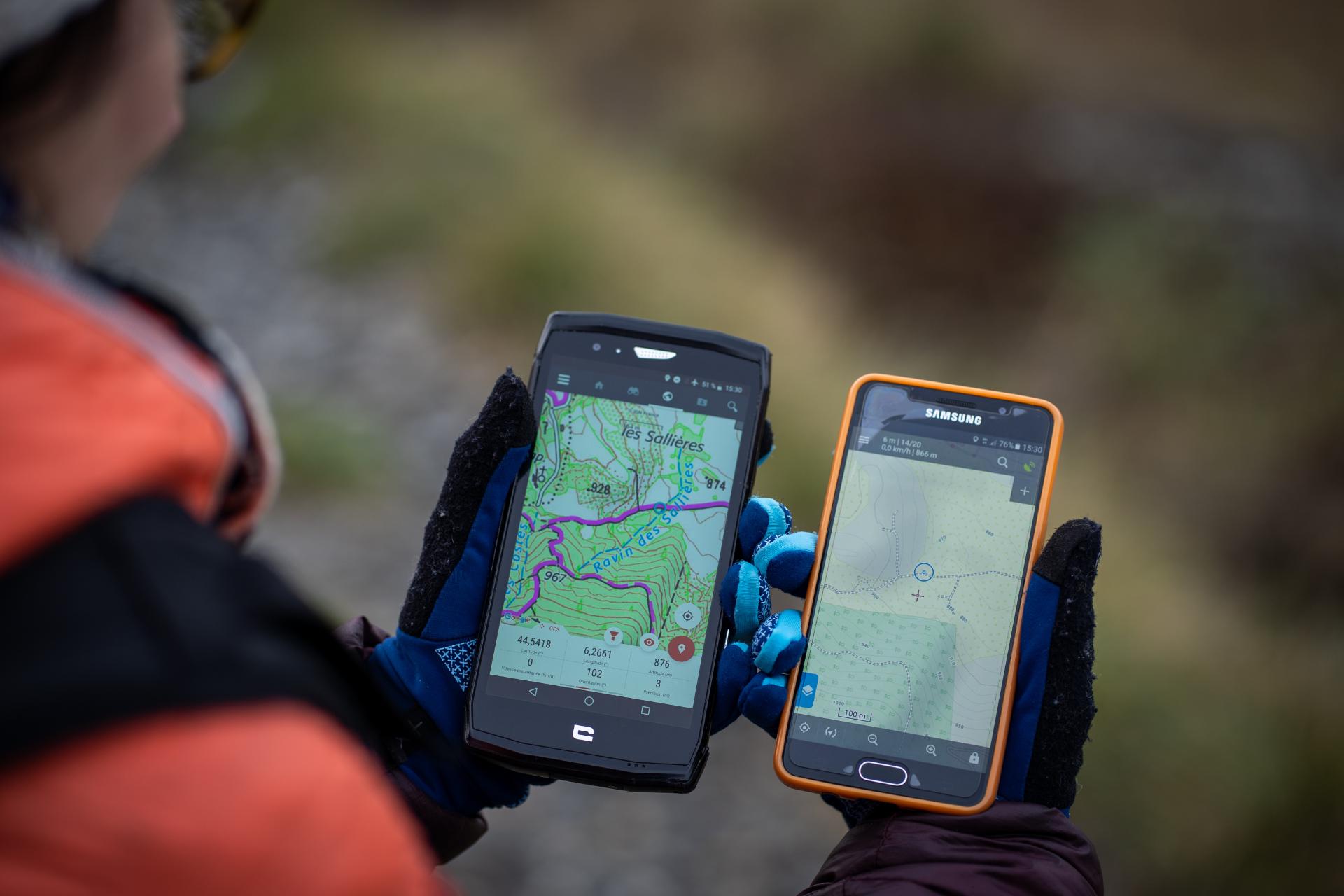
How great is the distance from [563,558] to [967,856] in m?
0.72

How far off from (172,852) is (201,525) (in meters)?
0.20

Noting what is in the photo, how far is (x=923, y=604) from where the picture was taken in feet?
5.09

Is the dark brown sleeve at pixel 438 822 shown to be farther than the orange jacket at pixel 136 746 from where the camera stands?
Yes

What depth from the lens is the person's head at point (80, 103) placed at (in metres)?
0.70

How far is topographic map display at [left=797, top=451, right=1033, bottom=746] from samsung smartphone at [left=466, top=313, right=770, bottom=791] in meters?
0.18

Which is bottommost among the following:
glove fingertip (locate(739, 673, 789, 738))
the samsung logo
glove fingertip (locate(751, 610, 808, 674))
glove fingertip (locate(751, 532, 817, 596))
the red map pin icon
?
glove fingertip (locate(739, 673, 789, 738))

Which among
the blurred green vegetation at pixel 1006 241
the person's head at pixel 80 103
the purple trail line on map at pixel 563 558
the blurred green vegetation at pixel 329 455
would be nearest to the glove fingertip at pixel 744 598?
the purple trail line on map at pixel 563 558

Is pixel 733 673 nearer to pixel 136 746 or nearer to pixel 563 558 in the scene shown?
pixel 563 558

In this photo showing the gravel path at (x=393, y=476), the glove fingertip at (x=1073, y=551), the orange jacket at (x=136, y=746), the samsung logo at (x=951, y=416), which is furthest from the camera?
the gravel path at (x=393, y=476)

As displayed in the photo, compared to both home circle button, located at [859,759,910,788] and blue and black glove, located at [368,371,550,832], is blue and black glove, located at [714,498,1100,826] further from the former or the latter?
blue and black glove, located at [368,371,550,832]

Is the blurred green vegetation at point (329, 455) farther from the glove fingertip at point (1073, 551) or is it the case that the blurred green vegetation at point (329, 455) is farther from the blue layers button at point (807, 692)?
the glove fingertip at point (1073, 551)

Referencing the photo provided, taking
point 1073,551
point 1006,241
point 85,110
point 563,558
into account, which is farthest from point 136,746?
point 1006,241

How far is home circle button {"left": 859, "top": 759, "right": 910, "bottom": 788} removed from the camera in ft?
4.98

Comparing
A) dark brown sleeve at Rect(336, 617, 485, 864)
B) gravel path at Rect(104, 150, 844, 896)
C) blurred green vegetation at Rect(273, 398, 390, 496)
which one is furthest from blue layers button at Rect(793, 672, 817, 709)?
blurred green vegetation at Rect(273, 398, 390, 496)
